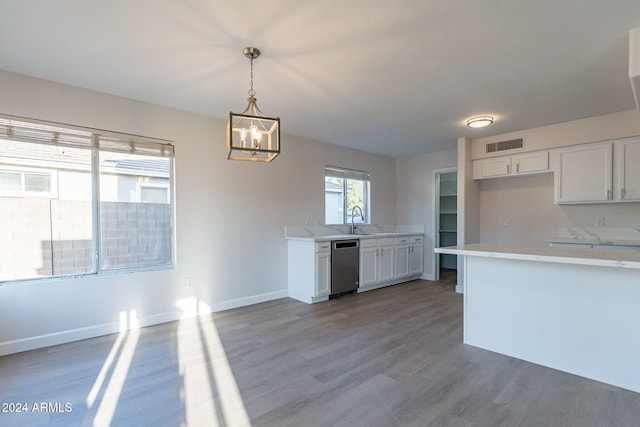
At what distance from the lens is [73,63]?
257 centimetres

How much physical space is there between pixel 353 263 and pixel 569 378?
282 centimetres

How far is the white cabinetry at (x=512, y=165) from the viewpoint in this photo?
14.2 ft

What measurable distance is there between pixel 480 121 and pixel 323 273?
288 cm

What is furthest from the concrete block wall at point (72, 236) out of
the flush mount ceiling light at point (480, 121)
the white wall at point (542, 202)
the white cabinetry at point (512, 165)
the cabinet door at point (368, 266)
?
the white wall at point (542, 202)

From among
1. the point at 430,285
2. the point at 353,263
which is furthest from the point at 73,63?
the point at 430,285

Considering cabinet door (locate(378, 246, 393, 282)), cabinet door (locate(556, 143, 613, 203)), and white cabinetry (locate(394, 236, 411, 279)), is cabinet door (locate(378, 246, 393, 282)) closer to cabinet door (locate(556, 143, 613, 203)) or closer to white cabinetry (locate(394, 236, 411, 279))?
white cabinetry (locate(394, 236, 411, 279))

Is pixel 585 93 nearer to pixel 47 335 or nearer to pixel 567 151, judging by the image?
pixel 567 151

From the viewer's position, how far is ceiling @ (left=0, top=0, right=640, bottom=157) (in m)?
1.93

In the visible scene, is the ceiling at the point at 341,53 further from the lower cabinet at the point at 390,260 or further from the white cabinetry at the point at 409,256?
the white cabinetry at the point at 409,256

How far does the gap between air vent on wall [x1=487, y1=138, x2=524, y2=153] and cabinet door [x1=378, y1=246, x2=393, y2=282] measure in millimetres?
2235

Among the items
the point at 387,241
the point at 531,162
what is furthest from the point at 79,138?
the point at 531,162

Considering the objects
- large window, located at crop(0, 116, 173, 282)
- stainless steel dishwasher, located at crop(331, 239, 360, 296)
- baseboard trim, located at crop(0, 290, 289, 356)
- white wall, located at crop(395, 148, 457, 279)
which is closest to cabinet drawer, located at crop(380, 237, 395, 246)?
stainless steel dishwasher, located at crop(331, 239, 360, 296)

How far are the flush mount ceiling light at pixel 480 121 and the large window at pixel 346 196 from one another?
222cm

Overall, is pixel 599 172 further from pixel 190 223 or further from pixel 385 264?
pixel 190 223
